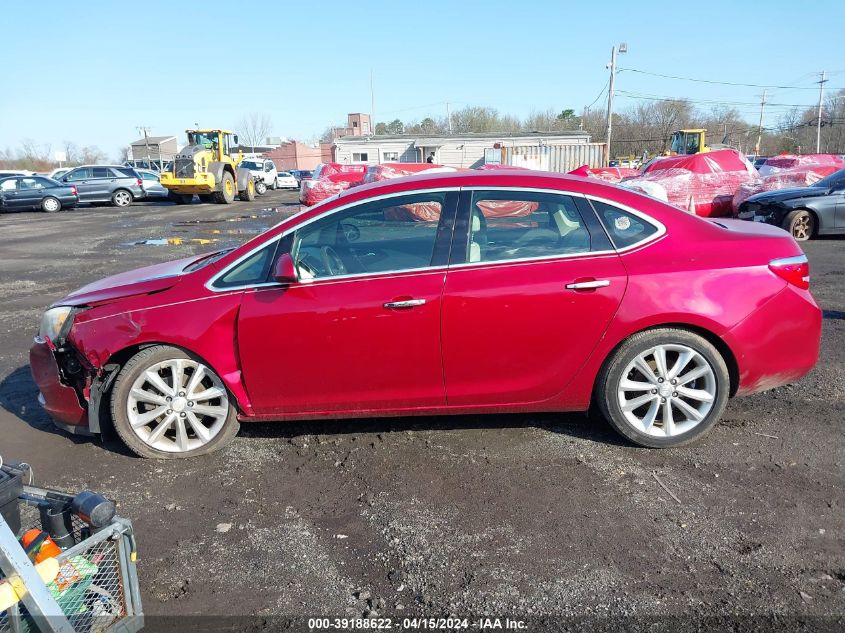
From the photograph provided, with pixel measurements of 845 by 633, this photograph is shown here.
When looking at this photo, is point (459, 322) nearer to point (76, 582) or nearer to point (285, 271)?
point (285, 271)

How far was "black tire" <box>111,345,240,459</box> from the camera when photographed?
12.9 ft

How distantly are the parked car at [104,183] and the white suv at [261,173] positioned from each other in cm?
866

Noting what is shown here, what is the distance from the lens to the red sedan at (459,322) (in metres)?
3.79

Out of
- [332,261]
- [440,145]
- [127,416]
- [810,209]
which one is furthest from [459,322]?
[440,145]

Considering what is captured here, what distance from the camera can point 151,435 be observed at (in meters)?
4.03

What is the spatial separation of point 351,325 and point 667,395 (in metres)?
1.95

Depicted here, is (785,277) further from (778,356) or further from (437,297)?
(437,297)

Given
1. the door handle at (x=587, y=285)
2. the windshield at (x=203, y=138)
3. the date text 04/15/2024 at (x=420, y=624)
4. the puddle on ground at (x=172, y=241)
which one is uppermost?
the windshield at (x=203, y=138)

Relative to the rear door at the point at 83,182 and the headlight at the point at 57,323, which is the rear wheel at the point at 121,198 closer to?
the rear door at the point at 83,182

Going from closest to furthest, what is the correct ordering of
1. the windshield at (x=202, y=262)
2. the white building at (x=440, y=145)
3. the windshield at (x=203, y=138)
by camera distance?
the windshield at (x=202, y=262), the windshield at (x=203, y=138), the white building at (x=440, y=145)

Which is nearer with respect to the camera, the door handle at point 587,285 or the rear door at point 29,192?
the door handle at point 587,285

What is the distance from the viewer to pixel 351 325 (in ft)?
12.5

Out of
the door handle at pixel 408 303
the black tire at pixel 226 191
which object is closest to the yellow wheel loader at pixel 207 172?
the black tire at pixel 226 191

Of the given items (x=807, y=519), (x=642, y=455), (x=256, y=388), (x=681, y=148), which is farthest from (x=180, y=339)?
(x=681, y=148)
